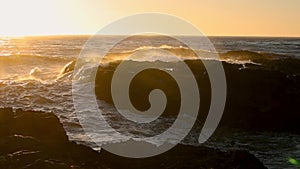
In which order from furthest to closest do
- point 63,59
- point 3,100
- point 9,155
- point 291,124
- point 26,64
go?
1. point 63,59
2. point 26,64
3. point 3,100
4. point 291,124
5. point 9,155

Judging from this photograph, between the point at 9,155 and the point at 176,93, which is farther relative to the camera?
the point at 176,93

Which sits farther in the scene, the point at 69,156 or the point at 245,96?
the point at 245,96

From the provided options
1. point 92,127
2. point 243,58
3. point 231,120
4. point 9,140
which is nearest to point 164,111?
point 231,120

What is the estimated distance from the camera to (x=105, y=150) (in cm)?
1040

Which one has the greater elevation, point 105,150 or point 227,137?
point 105,150

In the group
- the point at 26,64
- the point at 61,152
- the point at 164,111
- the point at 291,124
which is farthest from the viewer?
the point at 26,64

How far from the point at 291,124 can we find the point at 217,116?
3068 mm

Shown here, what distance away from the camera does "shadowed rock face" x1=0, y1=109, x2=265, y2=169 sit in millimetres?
9023

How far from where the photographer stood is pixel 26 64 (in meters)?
49.6

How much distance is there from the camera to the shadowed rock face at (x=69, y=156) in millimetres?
9023

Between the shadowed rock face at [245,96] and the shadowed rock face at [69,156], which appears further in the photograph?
the shadowed rock face at [245,96]

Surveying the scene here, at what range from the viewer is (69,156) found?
9703 mm

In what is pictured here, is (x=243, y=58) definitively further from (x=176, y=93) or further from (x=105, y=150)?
(x=105, y=150)

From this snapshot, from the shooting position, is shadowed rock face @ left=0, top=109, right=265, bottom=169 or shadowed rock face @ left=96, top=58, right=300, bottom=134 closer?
shadowed rock face @ left=0, top=109, right=265, bottom=169
